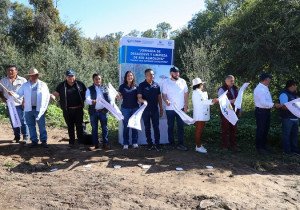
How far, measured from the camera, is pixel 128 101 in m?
8.55

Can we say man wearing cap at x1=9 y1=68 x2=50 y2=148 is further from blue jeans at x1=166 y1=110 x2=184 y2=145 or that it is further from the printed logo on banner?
blue jeans at x1=166 y1=110 x2=184 y2=145

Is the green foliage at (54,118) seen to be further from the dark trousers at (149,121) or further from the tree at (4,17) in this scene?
the tree at (4,17)

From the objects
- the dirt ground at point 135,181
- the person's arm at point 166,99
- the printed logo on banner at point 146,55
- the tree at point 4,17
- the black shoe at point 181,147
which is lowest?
the dirt ground at point 135,181

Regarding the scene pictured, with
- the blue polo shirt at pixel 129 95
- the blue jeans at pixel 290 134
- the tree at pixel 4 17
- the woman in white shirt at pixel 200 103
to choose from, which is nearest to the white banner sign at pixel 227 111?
the woman in white shirt at pixel 200 103

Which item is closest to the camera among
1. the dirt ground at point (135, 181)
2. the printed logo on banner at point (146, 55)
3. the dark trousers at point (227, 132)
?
the dirt ground at point (135, 181)

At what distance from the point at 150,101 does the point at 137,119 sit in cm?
56

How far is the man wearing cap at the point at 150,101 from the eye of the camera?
848cm

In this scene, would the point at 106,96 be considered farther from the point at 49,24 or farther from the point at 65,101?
the point at 49,24

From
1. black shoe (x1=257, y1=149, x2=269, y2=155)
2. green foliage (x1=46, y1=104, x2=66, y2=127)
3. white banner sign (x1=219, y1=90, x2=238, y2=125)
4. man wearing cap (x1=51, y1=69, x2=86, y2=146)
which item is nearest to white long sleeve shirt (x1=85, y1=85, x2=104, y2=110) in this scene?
man wearing cap (x1=51, y1=69, x2=86, y2=146)

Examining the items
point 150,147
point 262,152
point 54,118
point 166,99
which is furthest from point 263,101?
point 54,118

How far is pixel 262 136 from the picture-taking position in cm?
922

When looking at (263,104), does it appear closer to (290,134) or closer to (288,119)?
(288,119)

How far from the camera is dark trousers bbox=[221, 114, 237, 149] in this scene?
9047mm

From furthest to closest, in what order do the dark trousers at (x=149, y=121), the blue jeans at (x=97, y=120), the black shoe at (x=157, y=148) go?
the black shoe at (x=157, y=148) → the dark trousers at (x=149, y=121) → the blue jeans at (x=97, y=120)
